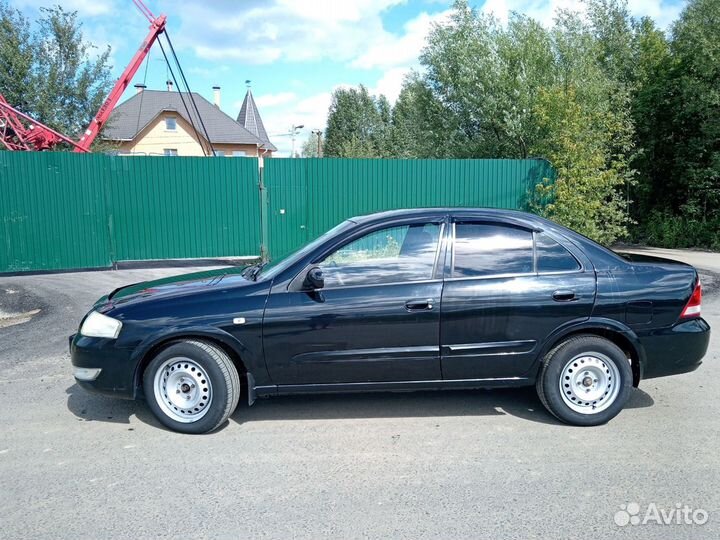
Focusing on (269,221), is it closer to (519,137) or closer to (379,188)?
(379,188)

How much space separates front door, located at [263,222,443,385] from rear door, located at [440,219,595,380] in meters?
0.14

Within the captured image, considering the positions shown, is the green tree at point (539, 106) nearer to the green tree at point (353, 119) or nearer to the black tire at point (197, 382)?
the black tire at point (197, 382)

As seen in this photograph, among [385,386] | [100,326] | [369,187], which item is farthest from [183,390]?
[369,187]

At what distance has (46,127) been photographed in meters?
14.4

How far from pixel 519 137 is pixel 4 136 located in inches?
538

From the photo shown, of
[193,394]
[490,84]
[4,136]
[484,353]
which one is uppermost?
[490,84]

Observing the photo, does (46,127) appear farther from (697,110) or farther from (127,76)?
(697,110)

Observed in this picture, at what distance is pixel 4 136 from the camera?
14289 millimetres

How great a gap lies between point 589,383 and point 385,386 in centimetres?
158

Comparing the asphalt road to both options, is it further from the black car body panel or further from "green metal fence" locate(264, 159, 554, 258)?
"green metal fence" locate(264, 159, 554, 258)

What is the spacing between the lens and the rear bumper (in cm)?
421

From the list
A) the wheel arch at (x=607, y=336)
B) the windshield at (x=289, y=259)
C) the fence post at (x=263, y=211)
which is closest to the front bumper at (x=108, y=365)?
the windshield at (x=289, y=259)

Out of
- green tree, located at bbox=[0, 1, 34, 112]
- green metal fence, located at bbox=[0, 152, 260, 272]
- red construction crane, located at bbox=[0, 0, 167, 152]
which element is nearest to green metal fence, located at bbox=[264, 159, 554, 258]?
green metal fence, located at bbox=[0, 152, 260, 272]

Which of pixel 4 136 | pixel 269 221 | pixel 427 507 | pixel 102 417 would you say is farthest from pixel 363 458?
pixel 4 136
